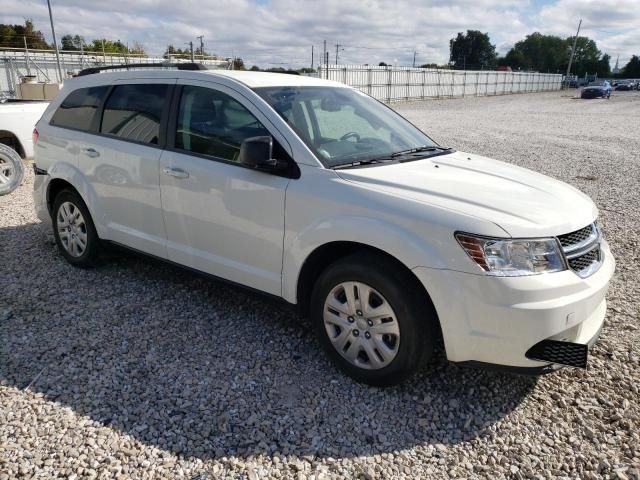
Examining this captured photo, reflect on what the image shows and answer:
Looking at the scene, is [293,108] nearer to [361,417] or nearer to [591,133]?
[361,417]

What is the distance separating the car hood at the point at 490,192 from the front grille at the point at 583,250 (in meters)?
0.05

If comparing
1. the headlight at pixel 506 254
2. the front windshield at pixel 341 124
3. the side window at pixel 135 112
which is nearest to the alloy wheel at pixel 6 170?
the side window at pixel 135 112

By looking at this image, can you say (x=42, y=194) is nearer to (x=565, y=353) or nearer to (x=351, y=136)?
(x=351, y=136)

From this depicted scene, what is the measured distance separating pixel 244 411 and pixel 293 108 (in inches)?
78.7

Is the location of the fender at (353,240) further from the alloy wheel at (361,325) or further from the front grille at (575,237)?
the front grille at (575,237)

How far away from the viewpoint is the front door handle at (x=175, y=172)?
378cm

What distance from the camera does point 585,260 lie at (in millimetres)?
2918

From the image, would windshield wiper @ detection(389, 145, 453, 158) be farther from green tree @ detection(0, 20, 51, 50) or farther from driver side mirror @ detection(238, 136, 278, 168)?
green tree @ detection(0, 20, 51, 50)

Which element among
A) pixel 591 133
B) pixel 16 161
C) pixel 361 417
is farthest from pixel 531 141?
pixel 361 417

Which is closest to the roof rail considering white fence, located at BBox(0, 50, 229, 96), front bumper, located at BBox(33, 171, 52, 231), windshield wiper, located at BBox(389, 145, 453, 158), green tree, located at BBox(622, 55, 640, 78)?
front bumper, located at BBox(33, 171, 52, 231)

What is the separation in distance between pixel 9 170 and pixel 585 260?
7923 millimetres

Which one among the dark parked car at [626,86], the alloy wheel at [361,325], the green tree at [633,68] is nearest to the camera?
the alloy wheel at [361,325]

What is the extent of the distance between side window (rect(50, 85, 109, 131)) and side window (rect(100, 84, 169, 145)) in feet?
0.64

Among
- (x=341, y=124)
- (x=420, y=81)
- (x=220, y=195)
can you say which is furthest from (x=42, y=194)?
(x=420, y=81)
